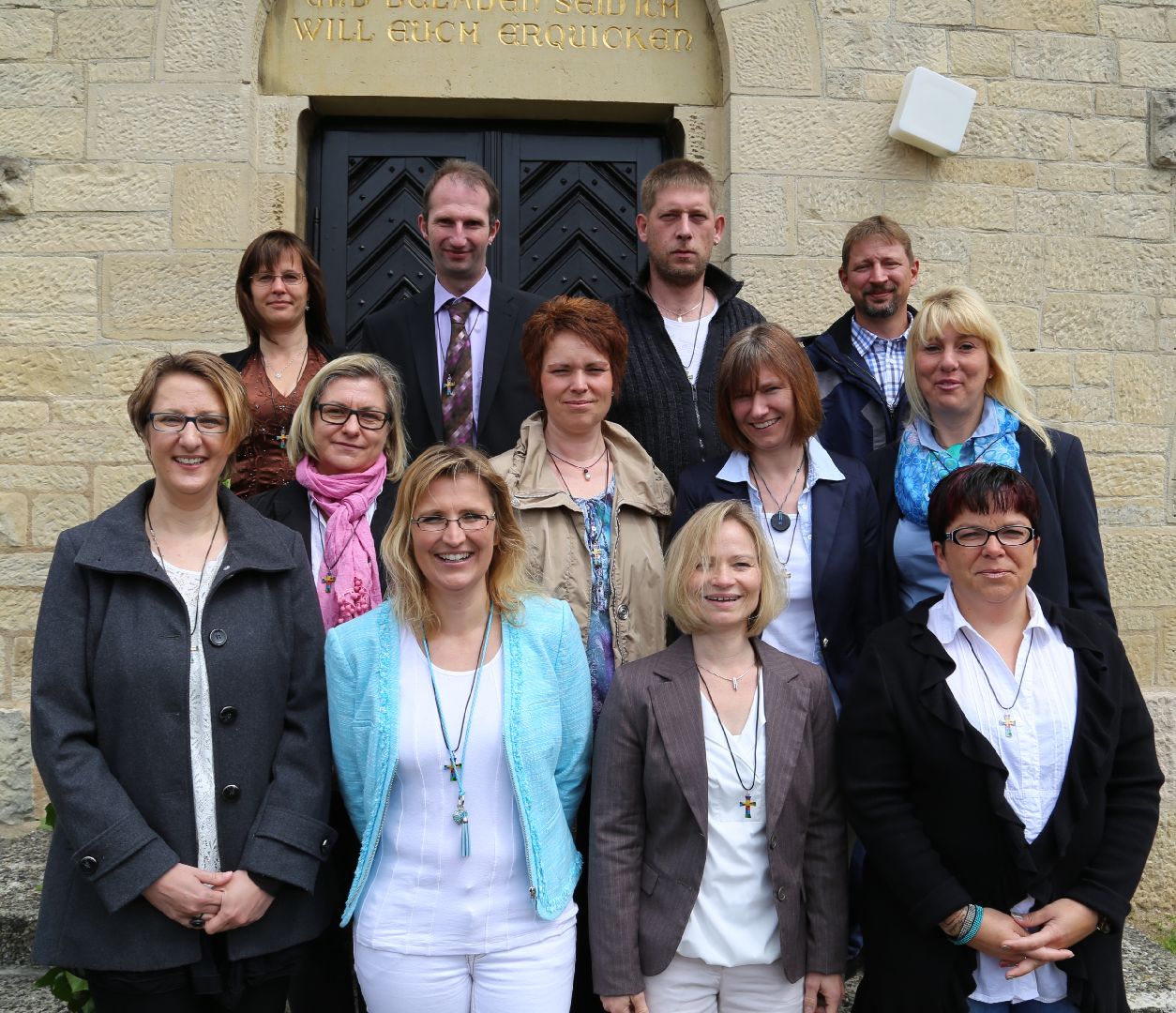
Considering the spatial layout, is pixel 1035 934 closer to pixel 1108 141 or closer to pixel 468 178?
pixel 468 178

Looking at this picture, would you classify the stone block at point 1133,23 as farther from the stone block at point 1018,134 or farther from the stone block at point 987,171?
the stone block at point 987,171

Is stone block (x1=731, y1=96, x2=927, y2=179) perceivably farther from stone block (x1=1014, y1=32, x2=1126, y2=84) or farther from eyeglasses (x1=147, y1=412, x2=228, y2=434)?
eyeglasses (x1=147, y1=412, x2=228, y2=434)

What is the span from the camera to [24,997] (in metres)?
3.55

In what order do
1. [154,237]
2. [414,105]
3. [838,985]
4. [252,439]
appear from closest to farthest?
1. [838,985]
2. [252,439]
3. [154,237]
4. [414,105]

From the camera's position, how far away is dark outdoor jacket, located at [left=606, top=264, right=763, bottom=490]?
138 inches

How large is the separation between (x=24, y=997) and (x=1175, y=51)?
5.78 metres

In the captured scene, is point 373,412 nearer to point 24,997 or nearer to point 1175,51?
point 24,997

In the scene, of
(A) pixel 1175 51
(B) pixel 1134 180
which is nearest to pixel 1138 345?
(B) pixel 1134 180

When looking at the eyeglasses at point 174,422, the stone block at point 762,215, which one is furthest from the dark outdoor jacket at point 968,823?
the stone block at point 762,215

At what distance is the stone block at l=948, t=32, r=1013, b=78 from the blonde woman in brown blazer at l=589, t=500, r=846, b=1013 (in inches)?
132

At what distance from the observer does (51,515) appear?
4660 mm

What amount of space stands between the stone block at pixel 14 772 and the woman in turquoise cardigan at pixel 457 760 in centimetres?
266

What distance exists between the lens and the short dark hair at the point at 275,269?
11.7 ft

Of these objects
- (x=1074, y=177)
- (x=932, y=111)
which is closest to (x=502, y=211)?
(x=932, y=111)
